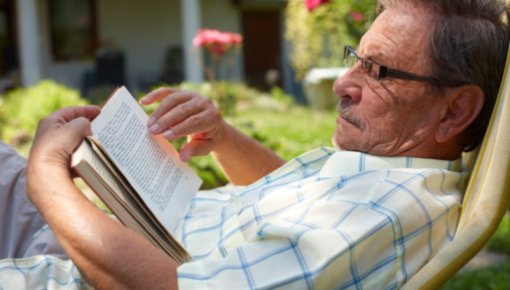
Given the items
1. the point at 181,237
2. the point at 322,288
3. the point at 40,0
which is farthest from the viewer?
the point at 40,0

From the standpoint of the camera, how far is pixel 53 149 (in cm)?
155

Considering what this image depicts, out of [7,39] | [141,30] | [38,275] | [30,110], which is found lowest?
[30,110]

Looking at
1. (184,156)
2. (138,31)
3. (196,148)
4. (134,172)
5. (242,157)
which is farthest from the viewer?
(138,31)

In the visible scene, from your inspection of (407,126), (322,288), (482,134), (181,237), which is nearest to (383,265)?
(322,288)

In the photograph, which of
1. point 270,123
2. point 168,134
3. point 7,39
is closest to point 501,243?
point 168,134

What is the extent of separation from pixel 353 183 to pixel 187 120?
1.94ft

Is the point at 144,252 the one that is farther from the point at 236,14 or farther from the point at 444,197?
the point at 236,14

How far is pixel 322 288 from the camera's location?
4.39 ft

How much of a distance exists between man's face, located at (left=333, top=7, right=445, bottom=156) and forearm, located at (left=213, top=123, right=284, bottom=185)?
0.49 metres

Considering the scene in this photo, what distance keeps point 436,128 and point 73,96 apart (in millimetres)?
8722

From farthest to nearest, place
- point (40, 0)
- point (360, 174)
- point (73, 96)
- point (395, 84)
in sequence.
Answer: point (40, 0) → point (73, 96) → point (395, 84) → point (360, 174)

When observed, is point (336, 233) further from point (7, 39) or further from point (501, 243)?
point (7, 39)

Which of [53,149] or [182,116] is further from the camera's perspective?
[182,116]

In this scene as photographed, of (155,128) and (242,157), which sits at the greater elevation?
(155,128)
